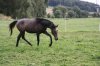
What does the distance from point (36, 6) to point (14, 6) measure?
175 inches

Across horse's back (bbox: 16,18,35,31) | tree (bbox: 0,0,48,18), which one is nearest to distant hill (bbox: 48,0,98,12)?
tree (bbox: 0,0,48,18)

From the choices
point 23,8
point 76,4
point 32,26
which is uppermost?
point 32,26

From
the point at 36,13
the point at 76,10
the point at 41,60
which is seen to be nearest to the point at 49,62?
the point at 41,60

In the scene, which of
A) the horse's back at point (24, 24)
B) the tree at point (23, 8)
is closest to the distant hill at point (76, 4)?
the tree at point (23, 8)

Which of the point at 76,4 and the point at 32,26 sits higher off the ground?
the point at 32,26

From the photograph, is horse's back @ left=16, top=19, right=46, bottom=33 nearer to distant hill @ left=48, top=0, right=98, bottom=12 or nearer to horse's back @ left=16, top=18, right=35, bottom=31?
horse's back @ left=16, top=18, right=35, bottom=31

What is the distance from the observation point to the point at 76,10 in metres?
131

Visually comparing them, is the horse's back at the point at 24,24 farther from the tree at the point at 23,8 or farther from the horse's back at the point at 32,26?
the tree at the point at 23,8

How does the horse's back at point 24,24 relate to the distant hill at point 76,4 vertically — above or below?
above

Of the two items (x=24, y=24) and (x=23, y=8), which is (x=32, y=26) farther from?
(x=23, y=8)

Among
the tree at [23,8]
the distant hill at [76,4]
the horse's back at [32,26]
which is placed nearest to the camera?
the horse's back at [32,26]

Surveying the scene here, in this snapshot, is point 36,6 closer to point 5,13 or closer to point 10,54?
point 5,13

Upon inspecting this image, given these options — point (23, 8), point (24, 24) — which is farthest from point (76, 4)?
point (24, 24)

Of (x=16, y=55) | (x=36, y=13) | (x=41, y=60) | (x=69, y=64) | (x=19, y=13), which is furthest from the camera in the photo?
(x=36, y=13)
